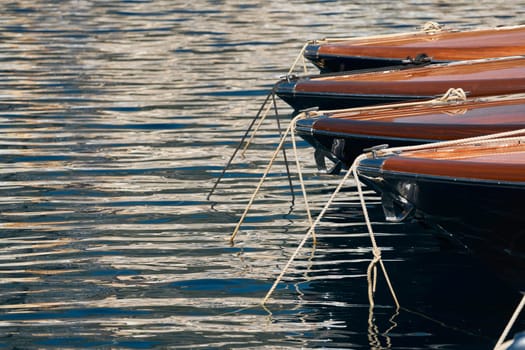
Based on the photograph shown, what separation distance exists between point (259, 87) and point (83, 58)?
471cm

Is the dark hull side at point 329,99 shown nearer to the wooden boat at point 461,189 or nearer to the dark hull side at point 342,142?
the dark hull side at point 342,142

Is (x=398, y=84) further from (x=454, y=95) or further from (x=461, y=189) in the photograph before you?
(x=461, y=189)

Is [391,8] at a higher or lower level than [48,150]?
lower

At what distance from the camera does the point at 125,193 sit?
10234 millimetres

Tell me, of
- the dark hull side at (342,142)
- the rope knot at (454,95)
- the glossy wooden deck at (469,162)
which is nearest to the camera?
the glossy wooden deck at (469,162)

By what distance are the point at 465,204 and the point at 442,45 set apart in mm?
5300

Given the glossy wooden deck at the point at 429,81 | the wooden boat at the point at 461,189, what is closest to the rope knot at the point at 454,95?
the glossy wooden deck at the point at 429,81

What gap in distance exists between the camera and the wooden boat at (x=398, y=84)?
390 inches

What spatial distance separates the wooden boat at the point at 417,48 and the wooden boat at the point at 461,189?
154 inches

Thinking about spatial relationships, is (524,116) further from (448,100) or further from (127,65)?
(127,65)

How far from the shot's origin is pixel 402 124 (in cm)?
839

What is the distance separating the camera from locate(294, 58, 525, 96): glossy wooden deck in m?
9.91

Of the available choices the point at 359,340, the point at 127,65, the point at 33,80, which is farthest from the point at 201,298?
the point at 127,65

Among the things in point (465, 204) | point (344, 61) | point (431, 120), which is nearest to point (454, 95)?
point (431, 120)
